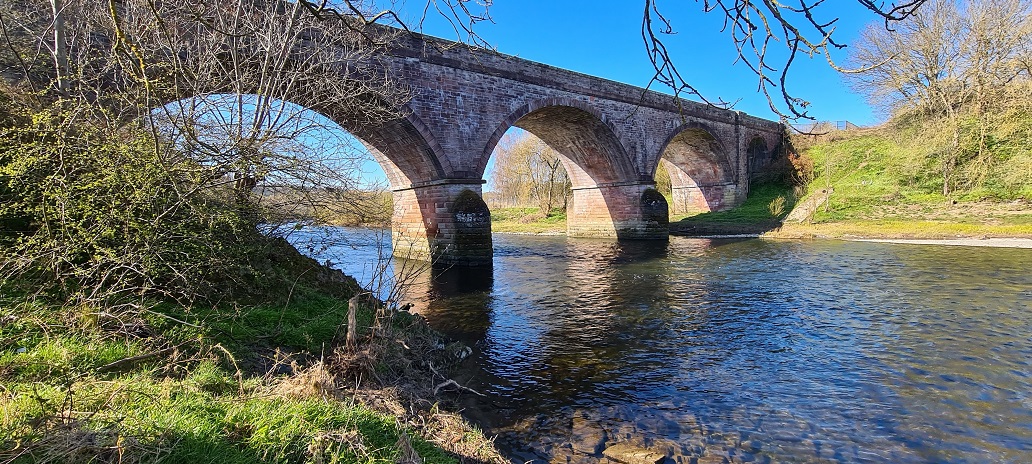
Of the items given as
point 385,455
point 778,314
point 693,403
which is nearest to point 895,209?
point 778,314

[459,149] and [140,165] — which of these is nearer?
[140,165]

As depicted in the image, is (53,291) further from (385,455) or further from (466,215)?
(466,215)

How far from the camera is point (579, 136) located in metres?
21.2

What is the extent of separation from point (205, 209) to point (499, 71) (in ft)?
41.2

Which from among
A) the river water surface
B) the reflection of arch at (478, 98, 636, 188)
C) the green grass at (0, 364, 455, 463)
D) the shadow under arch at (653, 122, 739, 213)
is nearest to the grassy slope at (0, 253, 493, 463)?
the green grass at (0, 364, 455, 463)

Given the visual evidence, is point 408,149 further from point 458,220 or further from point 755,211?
point 755,211

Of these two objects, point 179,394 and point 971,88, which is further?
point 971,88

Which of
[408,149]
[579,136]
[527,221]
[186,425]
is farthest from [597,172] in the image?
[186,425]

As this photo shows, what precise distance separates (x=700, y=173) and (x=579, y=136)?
13592 millimetres

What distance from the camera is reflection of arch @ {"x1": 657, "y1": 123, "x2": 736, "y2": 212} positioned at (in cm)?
2855

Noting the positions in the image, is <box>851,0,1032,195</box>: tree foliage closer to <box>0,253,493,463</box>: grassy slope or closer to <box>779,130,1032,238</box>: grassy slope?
<box>779,130,1032,238</box>: grassy slope

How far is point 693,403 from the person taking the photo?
4.65 m

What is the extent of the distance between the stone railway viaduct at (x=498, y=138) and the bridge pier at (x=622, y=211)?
0.17ft

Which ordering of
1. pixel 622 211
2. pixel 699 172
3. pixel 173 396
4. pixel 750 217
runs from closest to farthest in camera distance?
pixel 173 396 < pixel 622 211 < pixel 750 217 < pixel 699 172
